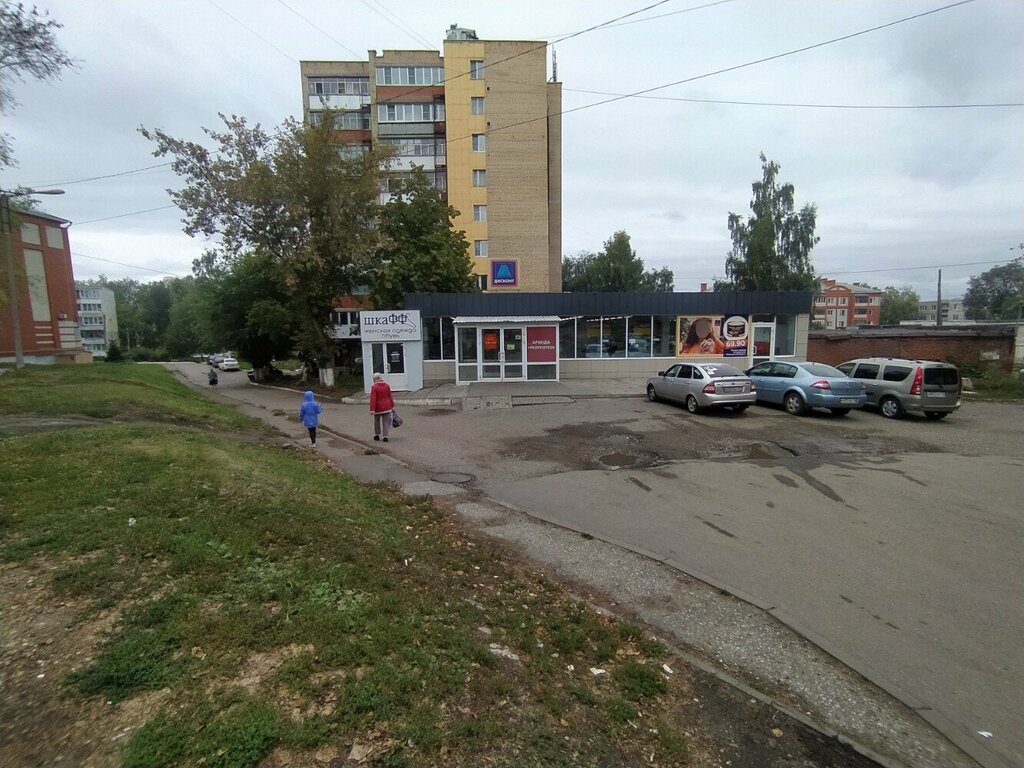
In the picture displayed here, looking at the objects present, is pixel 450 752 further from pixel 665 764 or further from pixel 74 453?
pixel 74 453

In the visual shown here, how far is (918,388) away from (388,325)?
18.0 metres

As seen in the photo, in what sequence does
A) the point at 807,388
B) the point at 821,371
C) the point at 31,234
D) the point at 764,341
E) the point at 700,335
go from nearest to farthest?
the point at 807,388 → the point at 821,371 → the point at 700,335 → the point at 764,341 → the point at 31,234

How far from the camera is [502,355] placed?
23.8 metres

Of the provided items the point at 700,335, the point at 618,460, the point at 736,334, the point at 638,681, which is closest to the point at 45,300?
the point at 700,335

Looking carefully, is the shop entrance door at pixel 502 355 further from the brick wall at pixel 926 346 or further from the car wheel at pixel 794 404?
the brick wall at pixel 926 346

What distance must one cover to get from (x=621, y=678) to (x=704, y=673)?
63 centimetres

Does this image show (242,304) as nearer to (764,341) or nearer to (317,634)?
(764,341)

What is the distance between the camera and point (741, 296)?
2489 centimetres

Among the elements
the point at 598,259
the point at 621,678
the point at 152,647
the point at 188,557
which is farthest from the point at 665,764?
the point at 598,259

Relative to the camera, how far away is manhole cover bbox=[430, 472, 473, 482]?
865cm

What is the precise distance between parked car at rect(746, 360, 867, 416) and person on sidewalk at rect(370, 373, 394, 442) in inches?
442

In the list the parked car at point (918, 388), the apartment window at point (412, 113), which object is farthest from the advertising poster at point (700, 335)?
the apartment window at point (412, 113)

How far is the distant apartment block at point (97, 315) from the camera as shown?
313 feet

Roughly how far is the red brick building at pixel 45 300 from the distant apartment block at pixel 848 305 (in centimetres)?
11547
